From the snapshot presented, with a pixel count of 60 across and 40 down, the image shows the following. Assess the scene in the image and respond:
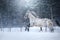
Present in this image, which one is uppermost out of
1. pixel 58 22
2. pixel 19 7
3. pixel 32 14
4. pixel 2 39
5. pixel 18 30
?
pixel 19 7

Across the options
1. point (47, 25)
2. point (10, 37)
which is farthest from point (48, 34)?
point (10, 37)

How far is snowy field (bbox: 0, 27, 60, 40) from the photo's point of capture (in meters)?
2.95

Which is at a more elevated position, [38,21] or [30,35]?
[38,21]

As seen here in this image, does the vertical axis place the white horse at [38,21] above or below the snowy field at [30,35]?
above

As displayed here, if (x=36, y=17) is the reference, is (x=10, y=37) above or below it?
below

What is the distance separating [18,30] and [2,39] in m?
0.48

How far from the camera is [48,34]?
2.98 meters

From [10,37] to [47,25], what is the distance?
994mm

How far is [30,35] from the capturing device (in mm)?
3043

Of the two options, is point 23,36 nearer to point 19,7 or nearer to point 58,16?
point 19,7

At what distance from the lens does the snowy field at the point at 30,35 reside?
2.95 m

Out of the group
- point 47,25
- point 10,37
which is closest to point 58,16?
point 47,25

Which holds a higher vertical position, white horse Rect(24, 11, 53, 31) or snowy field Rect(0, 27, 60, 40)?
white horse Rect(24, 11, 53, 31)

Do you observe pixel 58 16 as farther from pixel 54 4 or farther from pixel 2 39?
pixel 2 39
